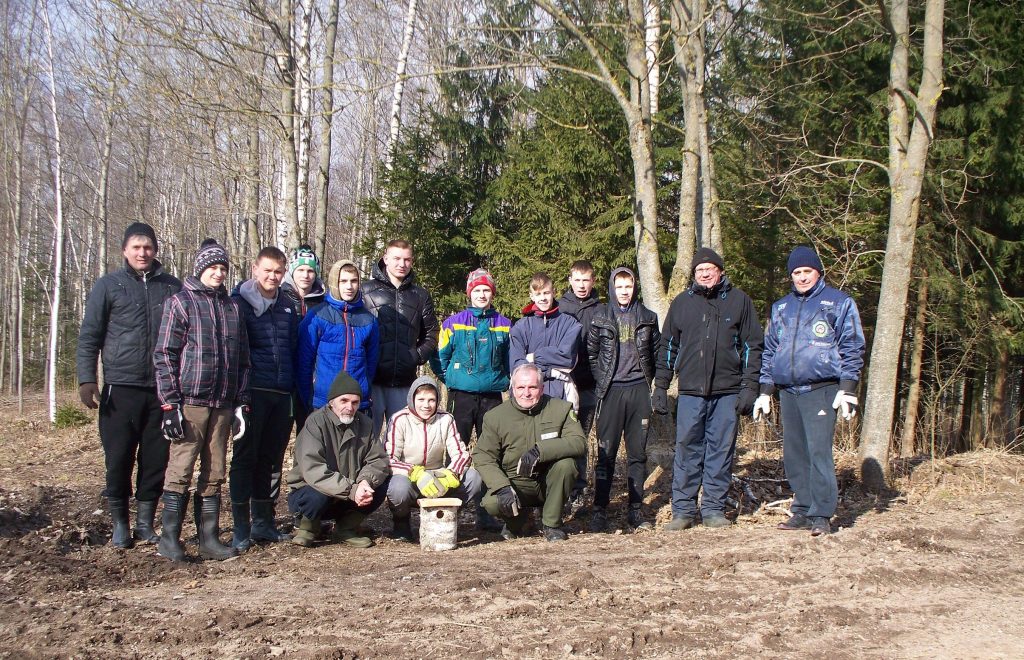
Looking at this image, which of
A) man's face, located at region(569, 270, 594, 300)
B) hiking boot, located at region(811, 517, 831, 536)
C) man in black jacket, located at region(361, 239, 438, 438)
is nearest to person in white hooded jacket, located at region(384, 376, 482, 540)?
man in black jacket, located at region(361, 239, 438, 438)

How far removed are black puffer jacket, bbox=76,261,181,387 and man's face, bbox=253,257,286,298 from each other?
670 mm

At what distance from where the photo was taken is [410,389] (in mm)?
6016

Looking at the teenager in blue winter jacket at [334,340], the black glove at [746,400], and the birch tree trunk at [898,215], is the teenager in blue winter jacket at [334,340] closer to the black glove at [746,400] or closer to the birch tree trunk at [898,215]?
the black glove at [746,400]

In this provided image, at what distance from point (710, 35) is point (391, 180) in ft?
20.3

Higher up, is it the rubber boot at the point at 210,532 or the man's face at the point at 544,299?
the man's face at the point at 544,299

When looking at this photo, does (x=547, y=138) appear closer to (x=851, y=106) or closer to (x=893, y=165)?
(x=851, y=106)

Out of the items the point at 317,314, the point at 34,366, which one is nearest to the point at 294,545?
the point at 317,314

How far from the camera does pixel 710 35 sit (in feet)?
36.0

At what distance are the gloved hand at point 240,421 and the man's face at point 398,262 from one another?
1688 mm

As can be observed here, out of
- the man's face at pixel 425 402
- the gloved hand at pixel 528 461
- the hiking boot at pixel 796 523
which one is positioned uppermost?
the man's face at pixel 425 402

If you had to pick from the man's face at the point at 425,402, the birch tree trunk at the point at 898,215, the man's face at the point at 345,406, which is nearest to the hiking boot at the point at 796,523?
the birch tree trunk at the point at 898,215

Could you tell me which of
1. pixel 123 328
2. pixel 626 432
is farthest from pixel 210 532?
pixel 626 432

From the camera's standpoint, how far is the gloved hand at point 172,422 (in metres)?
4.97

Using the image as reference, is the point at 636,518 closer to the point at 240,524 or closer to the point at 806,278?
the point at 806,278
